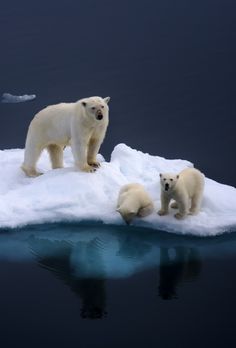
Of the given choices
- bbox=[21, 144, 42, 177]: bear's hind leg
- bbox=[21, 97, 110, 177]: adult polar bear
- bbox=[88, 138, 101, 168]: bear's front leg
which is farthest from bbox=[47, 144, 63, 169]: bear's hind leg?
bbox=[88, 138, 101, 168]: bear's front leg

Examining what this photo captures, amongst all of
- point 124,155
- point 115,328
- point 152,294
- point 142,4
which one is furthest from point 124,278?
point 142,4

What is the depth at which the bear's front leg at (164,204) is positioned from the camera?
7767 mm

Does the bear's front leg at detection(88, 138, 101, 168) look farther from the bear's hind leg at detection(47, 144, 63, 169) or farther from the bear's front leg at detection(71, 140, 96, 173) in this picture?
the bear's hind leg at detection(47, 144, 63, 169)

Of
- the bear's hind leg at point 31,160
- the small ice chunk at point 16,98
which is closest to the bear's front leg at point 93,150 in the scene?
the bear's hind leg at point 31,160

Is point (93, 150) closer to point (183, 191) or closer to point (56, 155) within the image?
point (56, 155)

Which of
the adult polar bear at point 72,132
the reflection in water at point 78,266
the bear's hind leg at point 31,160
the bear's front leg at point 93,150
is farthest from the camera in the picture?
the bear's hind leg at point 31,160

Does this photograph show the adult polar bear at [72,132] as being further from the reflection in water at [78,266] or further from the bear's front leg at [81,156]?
the reflection in water at [78,266]

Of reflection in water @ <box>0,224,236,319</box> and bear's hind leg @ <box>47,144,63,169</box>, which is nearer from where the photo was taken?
A: reflection in water @ <box>0,224,236,319</box>

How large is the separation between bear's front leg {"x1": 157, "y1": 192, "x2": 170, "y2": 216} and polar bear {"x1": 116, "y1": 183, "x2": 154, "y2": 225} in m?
0.13

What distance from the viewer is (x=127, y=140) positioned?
35.7ft

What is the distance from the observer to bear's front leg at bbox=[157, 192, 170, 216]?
7.77 metres

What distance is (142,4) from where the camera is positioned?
1659 centimetres

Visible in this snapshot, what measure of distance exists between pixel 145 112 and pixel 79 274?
5.06m

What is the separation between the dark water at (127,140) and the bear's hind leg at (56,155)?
123 cm
